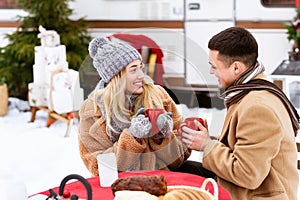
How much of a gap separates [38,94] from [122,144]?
336cm

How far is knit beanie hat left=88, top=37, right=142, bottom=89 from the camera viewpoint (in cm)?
228

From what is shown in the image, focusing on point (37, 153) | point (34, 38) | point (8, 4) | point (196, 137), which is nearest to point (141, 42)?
point (196, 137)

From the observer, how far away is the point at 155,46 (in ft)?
10.1

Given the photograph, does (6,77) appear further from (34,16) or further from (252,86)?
(252,86)

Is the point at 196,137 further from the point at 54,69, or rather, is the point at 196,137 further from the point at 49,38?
the point at 49,38

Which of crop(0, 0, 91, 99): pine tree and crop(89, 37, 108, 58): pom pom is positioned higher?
crop(89, 37, 108, 58): pom pom

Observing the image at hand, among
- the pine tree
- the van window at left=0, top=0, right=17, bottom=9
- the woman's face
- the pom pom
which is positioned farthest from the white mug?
the van window at left=0, top=0, right=17, bottom=9

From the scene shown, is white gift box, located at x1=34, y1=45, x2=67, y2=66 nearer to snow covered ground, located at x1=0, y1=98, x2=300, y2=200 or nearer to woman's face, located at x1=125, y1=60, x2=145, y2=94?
snow covered ground, located at x1=0, y1=98, x2=300, y2=200

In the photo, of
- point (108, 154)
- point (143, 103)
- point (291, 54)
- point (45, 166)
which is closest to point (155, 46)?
point (143, 103)

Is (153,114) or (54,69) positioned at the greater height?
(153,114)

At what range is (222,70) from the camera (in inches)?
90.6

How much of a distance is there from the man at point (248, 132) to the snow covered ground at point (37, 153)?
100cm

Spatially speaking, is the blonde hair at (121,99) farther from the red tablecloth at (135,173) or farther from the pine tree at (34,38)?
the pine tree at (34,38)

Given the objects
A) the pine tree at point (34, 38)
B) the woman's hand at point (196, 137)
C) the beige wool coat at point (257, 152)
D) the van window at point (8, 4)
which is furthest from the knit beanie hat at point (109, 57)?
the van window at point (8, 4)
